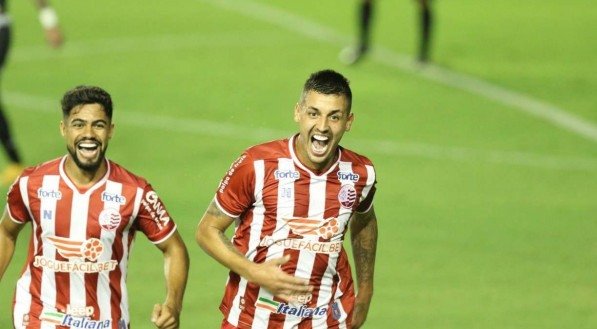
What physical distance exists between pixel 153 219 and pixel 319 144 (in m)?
0.82

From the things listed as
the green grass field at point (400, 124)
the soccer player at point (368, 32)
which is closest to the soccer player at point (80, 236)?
the green grass field at point (400, 124)

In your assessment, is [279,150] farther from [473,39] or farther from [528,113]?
[473,39]

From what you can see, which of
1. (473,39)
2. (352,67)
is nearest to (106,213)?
(352,67)

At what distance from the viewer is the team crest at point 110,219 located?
21.4 ft

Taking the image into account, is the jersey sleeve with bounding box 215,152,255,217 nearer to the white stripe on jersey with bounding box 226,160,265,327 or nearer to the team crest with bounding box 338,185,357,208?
the white stripe on jersey with bounding box 226,160,265,327

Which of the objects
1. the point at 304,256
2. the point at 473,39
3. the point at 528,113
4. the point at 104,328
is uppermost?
the point at 473,39

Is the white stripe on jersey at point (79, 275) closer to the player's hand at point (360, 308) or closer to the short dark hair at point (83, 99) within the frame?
the short dark hair at point (83, 99)

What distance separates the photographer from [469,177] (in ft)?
45.6

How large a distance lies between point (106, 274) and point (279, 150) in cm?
99

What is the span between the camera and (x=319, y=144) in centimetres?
659

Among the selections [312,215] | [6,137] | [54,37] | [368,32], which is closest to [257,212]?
[312,215]

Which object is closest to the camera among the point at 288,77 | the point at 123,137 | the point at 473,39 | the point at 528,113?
the point at 123,137

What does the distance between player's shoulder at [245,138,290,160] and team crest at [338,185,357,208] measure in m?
0.31

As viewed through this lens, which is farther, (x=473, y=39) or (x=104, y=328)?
(x=473, y=39)
